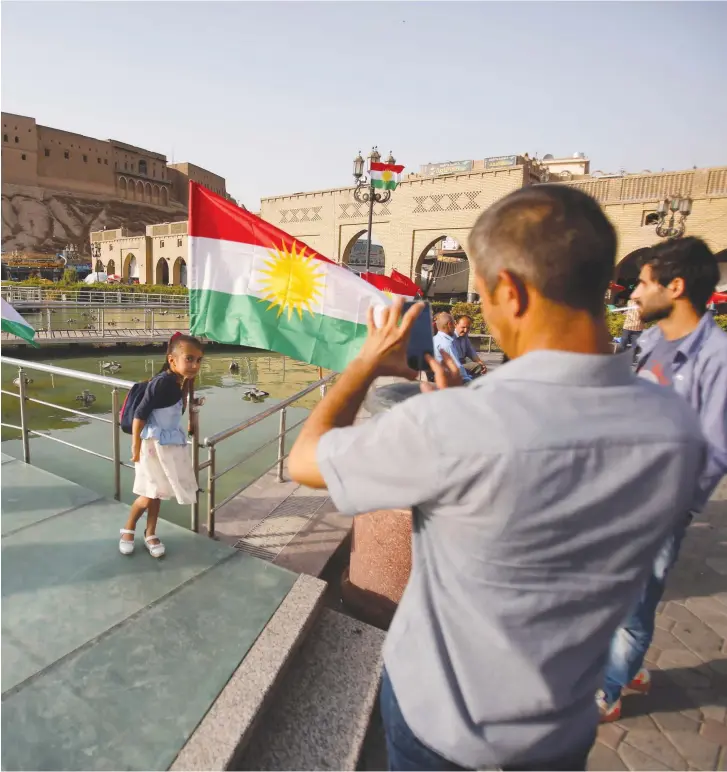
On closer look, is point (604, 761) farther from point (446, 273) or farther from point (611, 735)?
point (446, 273)

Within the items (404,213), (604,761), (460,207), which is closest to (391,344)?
(604,761)

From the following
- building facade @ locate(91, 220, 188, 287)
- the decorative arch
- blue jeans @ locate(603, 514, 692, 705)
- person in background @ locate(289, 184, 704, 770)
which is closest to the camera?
person in background @ locate(289, 184, 704, 770)

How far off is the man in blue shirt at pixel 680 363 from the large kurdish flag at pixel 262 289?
153 centimetres

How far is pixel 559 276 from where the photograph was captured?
0.82 m

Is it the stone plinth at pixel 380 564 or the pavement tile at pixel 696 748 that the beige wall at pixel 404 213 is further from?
the pavement tile at pixel 696 748

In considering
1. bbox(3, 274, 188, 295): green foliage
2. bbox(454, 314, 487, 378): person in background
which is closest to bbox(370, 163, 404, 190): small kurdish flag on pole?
bbox(454, 314, 487, 378): person in background

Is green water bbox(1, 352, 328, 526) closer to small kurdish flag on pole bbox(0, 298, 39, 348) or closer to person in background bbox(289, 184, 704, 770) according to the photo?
small kurdish flag on pole bbox(0, 298, 39, 348)

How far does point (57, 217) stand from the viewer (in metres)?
58.1

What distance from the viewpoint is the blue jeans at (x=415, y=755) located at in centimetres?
101

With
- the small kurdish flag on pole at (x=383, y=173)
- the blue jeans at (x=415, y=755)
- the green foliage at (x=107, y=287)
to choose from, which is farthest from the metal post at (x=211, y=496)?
the green foliage at (x=107, y=287)

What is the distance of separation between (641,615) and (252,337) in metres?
2.57

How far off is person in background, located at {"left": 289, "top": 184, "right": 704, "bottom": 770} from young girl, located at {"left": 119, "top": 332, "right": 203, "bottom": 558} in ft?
7.64

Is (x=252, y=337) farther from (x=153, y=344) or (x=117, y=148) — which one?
(x=117, y=148)

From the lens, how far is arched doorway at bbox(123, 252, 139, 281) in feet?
158
